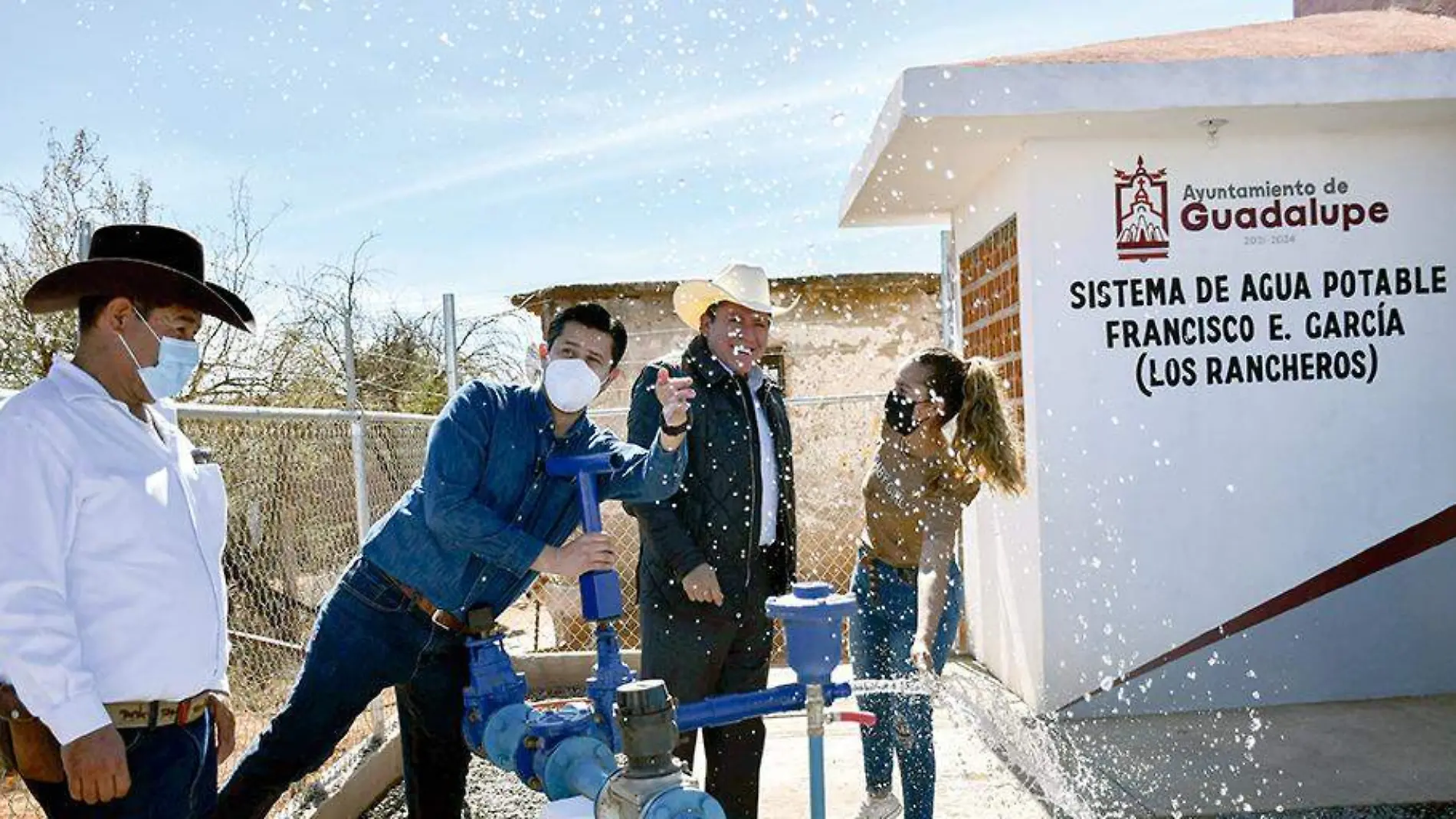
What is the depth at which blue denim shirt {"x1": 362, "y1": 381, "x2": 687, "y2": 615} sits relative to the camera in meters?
2.81

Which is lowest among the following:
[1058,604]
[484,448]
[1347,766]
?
[1347,766]

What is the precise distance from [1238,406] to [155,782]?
486 cm

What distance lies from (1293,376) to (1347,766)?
1.85 m

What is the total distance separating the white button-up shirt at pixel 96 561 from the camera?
80.5 inches

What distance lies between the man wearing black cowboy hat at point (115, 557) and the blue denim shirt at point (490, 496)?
1.70 ft

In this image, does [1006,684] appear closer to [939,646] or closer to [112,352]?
[939,646]

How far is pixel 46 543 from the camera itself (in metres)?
2.07

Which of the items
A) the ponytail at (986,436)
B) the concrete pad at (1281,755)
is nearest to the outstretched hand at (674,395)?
the ponytail at (986,436)

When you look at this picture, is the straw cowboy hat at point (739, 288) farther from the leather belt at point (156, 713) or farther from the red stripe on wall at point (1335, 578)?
the red stripe on wall at point (1335, 578)

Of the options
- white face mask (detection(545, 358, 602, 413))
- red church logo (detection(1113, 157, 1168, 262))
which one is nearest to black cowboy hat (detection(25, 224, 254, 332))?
white face mask (detection(545, 358, 602, 413))

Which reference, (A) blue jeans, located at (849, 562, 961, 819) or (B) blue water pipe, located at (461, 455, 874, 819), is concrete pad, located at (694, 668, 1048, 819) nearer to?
(A) blue jeans, located at (849, 562, 961, 819)

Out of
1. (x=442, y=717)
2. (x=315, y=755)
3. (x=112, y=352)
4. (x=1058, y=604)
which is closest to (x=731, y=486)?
(x=442, y=717)

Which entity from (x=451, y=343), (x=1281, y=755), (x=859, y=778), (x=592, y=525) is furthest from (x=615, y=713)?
(x=451, y=343)

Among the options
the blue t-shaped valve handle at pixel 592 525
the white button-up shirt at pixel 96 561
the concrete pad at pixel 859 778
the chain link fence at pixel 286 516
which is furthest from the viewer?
the chain link fence at pixel 286 516
